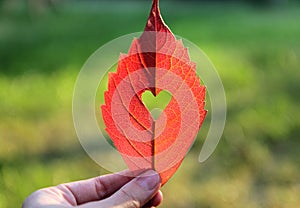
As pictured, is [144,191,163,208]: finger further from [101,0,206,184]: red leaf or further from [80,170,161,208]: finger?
[101,0,206,184]: red leaf

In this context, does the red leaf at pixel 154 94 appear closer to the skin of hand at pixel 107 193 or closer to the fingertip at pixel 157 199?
the skin of hand at pixel 107 193

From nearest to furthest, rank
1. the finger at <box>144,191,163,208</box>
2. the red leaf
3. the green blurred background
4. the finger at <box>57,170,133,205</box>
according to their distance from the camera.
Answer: the red leaf → the finger at <box>144,191,163,208</box> → the finger at <box>57,170,133,205</box> → the green blurred background

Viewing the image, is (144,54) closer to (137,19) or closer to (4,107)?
(4,107)

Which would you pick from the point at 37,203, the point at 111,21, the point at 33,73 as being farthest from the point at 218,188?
the point at 111,21

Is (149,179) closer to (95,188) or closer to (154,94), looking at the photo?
(154,94)

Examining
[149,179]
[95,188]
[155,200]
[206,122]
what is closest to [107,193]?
[95,188]

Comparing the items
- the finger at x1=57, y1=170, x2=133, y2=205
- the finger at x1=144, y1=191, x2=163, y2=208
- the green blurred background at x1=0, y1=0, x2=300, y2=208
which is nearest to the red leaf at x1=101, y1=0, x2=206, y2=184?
the finger at x1=144, y1=191, x2=163, y2=208

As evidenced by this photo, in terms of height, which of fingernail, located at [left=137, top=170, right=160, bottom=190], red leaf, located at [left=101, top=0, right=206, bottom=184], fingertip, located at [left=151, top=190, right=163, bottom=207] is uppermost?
red leaf, located at [left=101, top=0, right=206, bottom=184]

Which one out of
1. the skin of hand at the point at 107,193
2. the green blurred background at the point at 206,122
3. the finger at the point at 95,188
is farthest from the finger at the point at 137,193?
the green blurred background at the point at 206,122
